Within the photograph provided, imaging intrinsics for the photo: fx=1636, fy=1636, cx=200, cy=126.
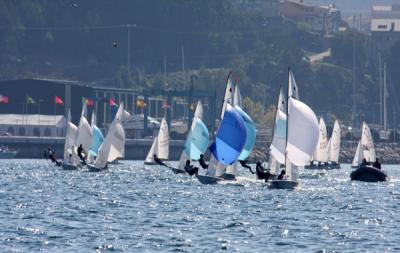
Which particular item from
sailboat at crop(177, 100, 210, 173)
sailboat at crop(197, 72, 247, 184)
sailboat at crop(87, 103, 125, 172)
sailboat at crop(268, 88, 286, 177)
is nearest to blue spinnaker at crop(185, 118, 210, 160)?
sailboat at crop(177, 100, 210, 173)

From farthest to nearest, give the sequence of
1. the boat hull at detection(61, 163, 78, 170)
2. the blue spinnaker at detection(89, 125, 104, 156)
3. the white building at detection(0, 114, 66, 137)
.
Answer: the white building at detection(0, 114, 66, 137), the blue spinnaker at detection(89, 125, 104, 156), the boat hull at detection(61, 163, 78, 170)

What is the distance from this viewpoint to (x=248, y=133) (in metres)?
93.6

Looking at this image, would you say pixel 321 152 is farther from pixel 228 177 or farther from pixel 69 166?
pixel 228 177

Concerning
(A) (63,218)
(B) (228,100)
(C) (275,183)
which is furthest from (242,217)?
(B) (228,100)

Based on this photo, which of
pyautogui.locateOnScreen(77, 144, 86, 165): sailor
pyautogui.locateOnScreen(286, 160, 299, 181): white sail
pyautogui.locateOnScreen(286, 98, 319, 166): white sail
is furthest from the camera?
pyautogui.locateOnScreen(77, 144, 86, 165): sailor

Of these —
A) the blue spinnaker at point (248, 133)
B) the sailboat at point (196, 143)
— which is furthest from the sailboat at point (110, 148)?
the blue spinnaker at point (248, 133)

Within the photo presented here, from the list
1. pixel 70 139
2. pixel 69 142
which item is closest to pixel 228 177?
pixel 69 142

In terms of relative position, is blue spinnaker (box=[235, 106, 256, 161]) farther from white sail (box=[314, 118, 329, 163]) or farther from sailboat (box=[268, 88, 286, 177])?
white sail (box=[314, 118, 329, 163])

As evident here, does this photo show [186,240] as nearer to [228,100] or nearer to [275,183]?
[275,183]

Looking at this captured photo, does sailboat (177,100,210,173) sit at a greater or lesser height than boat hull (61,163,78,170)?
greater

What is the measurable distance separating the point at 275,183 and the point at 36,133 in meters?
114

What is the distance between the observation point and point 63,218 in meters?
62.3

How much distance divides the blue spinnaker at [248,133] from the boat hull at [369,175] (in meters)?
8.98

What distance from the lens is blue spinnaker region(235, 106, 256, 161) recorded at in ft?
301
